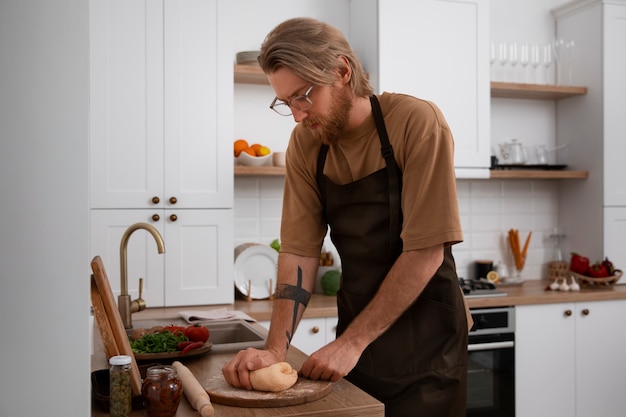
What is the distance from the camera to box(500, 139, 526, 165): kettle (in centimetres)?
430

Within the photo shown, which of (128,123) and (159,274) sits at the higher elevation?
(128,123)

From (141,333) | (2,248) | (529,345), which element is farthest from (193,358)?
(529,345)

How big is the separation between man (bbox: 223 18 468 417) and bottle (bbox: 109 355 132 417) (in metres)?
0.39

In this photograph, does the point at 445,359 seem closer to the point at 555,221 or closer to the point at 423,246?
the point at 423,246

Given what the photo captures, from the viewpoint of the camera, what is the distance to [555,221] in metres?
4.63

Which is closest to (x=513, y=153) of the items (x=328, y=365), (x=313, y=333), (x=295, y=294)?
(x=313, y=333)

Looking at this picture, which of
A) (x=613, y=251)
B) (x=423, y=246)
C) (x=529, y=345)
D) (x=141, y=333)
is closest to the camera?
(x=423, y=246)

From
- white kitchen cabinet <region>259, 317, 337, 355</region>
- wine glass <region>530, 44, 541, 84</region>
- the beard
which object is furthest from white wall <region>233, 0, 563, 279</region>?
the beard

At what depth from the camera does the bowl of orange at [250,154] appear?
3.68m

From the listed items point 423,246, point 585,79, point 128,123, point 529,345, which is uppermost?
point 585,79

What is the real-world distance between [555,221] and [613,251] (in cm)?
46

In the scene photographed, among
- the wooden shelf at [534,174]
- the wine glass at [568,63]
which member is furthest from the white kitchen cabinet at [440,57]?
the wine glass at [568,63]

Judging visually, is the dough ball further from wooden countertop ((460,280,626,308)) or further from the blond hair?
wooden countertop ((460,280,626,308))

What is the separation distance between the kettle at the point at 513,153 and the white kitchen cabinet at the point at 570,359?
931 millimetres
